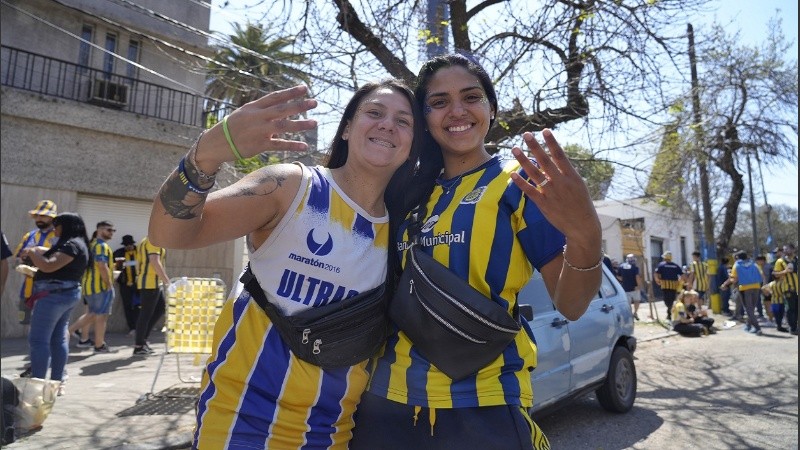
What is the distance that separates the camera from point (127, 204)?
1078cm

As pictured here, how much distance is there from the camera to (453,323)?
150cm

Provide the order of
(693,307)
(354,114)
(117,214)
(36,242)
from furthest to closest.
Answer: (693,307)
(117,214)
(36,242)
(354,114)

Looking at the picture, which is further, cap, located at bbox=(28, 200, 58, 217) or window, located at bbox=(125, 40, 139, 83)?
window, located at bbox=(125, 40, 139, 83)

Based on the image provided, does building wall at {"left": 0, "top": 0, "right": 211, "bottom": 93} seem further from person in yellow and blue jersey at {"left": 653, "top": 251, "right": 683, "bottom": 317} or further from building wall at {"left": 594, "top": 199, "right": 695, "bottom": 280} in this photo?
building wall at {"left": 594, "top": 199, "right": 695, "bottom": 280}

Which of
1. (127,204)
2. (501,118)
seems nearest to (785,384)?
(501,118)

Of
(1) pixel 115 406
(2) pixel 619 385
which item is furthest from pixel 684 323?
(1) pixel 115 406

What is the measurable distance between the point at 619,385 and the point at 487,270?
471 cm

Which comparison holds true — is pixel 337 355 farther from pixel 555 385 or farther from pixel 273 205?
pixel 555 385

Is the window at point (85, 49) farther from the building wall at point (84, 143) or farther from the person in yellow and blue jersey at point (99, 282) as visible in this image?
the person in yellow and blue jersey at point (99, 282)

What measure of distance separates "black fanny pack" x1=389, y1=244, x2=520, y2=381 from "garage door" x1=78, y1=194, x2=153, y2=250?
10.0 meters

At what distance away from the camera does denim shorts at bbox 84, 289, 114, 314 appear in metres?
7.54

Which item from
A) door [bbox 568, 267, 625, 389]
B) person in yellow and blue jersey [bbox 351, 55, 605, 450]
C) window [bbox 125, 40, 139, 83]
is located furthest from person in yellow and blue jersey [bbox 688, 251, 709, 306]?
person in yellow and blue jersey [bbox 351, 55, 605, 450]

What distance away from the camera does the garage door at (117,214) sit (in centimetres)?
1036

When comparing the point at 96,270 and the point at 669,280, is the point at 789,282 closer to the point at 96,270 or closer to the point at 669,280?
the point at 669,280
